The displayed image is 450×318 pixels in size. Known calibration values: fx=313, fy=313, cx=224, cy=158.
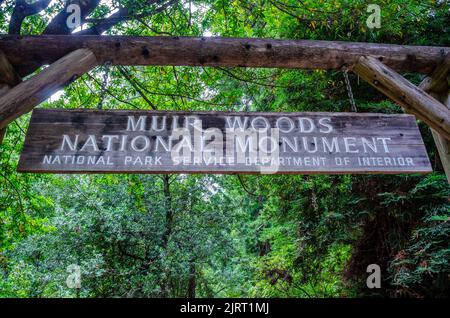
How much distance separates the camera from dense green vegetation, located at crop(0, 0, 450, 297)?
3.94 m

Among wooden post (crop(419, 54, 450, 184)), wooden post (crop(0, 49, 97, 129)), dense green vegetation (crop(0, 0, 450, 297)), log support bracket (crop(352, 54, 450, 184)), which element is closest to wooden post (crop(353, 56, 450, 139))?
log support bracket (crop(352, 54, 450, 184))

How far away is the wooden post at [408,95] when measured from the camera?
7.48 feet

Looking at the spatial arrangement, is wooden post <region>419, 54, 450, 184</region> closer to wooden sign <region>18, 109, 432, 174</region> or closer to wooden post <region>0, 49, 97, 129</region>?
wooden sign <region>18, 109, 432, 174</region>

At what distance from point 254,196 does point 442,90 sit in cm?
357

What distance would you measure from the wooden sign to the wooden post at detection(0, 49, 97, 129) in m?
0.12

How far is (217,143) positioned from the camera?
2.14 metres

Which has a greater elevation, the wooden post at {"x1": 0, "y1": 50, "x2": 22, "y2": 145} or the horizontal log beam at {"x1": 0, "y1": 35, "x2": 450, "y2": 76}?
the horizontal log beam at {"x1": 0, "y1": 35, "x2": 450, "y2": 76}

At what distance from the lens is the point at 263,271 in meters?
6.06

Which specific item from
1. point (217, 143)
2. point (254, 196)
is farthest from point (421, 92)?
point (254, 196)

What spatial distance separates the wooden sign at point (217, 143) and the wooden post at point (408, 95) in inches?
5.5

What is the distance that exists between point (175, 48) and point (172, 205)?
25.2ft

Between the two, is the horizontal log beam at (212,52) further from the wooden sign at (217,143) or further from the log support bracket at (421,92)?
the wooden sign at (217,143)

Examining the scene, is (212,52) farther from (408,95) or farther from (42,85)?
(408,95)
